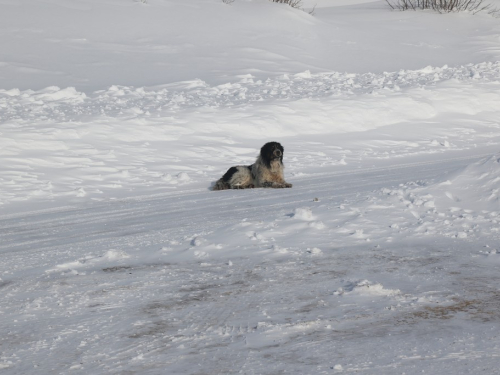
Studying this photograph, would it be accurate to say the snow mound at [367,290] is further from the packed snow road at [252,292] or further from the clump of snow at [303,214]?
the clump of snow at [303,214]

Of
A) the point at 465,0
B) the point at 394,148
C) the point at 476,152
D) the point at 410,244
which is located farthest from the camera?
the point at 465,0

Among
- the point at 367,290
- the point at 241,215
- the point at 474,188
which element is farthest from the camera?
the point at 241,215

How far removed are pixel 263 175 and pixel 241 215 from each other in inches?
104

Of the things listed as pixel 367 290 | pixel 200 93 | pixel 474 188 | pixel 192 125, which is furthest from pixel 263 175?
pixel 200 93

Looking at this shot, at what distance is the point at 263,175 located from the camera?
35.3 ft

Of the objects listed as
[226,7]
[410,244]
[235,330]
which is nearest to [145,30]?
[226,7]

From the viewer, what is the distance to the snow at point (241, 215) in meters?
4.34

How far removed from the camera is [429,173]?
401 inches

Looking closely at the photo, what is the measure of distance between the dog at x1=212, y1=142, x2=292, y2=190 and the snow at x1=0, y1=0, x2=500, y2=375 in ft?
1.14

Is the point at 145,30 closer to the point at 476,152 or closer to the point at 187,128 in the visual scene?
the point at 187,128

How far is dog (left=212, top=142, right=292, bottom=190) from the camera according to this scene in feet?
34.9

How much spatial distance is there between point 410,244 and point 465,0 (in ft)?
100.0

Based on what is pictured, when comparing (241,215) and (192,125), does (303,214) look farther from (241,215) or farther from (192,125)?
(192,125)

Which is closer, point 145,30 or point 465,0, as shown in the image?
point 145,30
